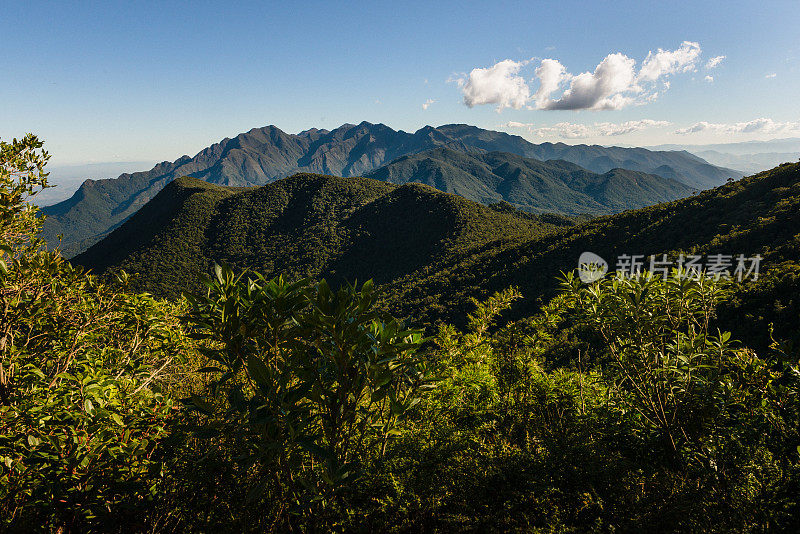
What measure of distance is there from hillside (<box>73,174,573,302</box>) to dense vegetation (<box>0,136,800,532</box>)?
75.2m

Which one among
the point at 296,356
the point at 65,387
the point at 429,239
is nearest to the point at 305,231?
the point at 429,239

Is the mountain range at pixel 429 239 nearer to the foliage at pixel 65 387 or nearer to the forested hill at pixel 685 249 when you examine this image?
the forested hill at pixel 685 249

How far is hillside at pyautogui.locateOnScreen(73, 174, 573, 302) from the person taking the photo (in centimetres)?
9375

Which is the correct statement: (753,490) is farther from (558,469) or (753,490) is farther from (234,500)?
(234,500)

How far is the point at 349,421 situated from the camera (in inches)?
105

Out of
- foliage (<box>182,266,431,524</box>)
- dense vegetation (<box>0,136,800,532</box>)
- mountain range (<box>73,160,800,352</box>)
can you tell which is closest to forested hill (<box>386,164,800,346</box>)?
mountain range (<box>73,160,800,352</box>)

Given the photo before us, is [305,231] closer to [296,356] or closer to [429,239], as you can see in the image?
[429,239]

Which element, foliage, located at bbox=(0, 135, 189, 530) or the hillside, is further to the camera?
the hillside

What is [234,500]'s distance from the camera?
3762mm

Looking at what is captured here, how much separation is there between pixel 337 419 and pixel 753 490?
13.0ft

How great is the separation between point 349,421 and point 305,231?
129491mm

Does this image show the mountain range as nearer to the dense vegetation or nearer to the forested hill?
the forested hill

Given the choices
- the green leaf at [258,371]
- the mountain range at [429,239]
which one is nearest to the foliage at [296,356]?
the green leaf at [258,371]

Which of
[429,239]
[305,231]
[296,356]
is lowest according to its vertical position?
[429,239]
